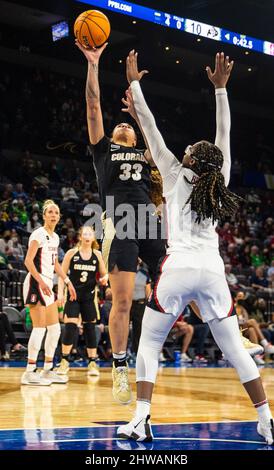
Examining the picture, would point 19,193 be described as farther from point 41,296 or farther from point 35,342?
point 41,296

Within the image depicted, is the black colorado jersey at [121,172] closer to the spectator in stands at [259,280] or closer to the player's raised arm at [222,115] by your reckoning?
the player's raised arm at [222,115]

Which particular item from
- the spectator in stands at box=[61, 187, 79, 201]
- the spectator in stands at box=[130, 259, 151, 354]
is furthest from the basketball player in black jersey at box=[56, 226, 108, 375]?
the spectator in stands at box=[61, 187, 79, 201]

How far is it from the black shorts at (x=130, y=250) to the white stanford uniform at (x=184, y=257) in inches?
40.6

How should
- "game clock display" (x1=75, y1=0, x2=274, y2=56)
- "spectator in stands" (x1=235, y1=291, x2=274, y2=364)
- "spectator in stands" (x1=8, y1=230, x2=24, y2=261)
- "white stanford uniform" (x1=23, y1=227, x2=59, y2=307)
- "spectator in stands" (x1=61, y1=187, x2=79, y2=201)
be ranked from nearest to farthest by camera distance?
"white stanford uniform" (x1=23, y1=227, x2=59, y2=307)
"spectator in stands" (x1=235, y1=291, x2=274, y2=364)
"spectator in stands" (x1=8, y1=230, x2=24, y2=261)
"game clock display" (x1=75, y1=0, x2=274, y2=56)
"spectator in stands" (x1=61, y1=187, x2=79, y2=201)

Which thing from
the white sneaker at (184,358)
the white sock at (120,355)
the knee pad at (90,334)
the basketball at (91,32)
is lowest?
the white sneaker at (184,358)

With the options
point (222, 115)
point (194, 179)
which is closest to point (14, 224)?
point (222, 115)

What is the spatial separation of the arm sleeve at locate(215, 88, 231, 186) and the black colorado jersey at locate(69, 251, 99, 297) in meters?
5.36

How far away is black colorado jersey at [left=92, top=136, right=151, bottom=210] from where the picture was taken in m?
5.07

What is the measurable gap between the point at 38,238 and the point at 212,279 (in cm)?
440

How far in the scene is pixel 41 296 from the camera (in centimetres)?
764

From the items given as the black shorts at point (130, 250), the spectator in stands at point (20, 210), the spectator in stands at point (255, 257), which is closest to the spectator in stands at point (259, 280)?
the spectator in stands at point (255, 257)

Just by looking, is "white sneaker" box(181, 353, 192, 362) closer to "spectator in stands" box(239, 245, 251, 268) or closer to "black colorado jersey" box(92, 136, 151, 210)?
"spectator in stands" box(239, 245, 251, 268)

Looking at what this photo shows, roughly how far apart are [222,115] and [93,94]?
112 cm

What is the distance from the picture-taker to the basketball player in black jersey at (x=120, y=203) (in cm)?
490
